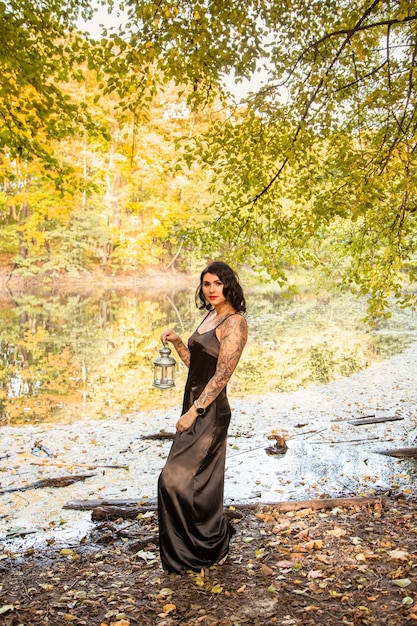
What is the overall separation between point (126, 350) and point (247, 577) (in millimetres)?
13759

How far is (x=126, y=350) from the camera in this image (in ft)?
57.2

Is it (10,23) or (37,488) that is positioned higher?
(10,23)

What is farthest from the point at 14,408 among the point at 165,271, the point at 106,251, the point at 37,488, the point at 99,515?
the point at 165,271

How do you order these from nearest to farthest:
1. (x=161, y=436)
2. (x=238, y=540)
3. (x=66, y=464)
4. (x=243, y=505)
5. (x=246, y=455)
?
(x=238, y=540) < (x=243, y=505) < (x=66, y=464) < (x=246, y=455) < (x=161, y=436)

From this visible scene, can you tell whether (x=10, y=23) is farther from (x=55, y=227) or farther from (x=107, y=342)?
(x=55, y=227)

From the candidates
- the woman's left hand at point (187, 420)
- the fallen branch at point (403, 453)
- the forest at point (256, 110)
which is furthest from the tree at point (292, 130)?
the woman's left hand at point (187, 420)

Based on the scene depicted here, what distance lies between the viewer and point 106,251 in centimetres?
4184

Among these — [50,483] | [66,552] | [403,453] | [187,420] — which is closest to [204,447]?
[187,420]

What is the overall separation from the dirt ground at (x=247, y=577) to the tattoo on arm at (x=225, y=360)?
133cm

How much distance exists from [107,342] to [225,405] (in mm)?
14929

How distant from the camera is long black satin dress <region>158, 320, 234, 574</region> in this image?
4.07m

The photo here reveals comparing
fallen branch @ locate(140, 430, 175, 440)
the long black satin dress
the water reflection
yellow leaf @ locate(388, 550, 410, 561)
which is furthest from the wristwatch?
fallen branch @ locate(140, 430, 175, 440)

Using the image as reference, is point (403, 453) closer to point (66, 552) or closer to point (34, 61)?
point (66, 552)

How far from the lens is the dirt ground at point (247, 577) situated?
3.52 metres
